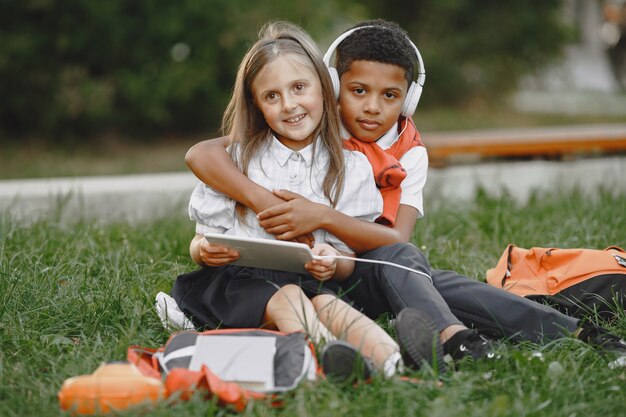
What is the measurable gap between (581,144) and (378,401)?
455 centimetres

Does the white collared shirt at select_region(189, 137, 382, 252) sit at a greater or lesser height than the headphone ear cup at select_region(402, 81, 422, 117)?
lesser

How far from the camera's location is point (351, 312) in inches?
102

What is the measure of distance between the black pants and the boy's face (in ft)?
1.50

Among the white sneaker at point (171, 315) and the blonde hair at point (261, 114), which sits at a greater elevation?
the blonde hair at point (261, 114)

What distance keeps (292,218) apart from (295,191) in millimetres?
171

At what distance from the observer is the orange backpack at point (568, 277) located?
2971 mm

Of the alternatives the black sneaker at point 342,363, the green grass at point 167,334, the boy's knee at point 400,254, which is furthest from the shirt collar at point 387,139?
the black sneaker at point 342,363

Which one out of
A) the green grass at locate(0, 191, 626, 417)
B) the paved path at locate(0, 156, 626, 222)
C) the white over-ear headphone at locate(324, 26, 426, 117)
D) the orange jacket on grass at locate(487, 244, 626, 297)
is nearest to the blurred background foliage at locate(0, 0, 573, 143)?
the paved path at locate(0, 156, 626, 222)

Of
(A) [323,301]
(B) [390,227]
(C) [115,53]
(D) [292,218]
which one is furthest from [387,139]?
(C) [115,53]

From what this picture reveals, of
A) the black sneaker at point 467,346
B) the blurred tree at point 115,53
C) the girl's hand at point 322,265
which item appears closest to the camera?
the black sneaker at point 467,346

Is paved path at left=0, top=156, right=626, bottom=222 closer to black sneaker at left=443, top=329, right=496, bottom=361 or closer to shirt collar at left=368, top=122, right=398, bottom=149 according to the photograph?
shirt collar at left=368, top=122, right=398, bottom=149

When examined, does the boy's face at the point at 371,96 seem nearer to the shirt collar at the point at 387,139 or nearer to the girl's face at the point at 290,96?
the shirt collar at the point at 387,139

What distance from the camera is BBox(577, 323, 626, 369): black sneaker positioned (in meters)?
2.45

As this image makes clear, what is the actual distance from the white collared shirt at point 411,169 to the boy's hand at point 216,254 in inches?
26.3
